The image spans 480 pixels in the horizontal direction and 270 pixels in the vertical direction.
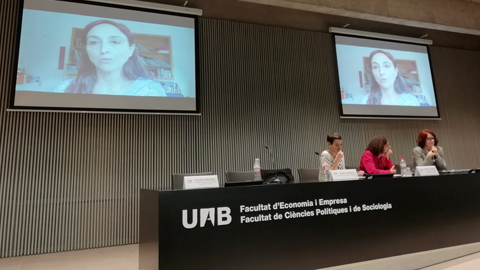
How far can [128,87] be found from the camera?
4.32 meters

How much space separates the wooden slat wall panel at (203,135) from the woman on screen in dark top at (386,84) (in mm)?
467

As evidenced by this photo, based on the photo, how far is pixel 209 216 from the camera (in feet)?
6.22

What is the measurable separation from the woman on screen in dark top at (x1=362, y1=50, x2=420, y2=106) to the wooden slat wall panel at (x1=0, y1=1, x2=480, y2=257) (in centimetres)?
47

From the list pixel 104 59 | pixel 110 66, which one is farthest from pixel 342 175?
pixel 104 59

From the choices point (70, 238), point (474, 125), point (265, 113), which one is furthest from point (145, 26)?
point (474, 125)

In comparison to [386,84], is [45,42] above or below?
above

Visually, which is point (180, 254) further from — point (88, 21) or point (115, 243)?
point (88, 21)

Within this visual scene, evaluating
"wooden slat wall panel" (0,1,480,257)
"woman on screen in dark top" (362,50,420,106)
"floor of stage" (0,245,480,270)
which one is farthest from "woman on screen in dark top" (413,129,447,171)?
"woman on screen in dark top" (362,50,420,106)

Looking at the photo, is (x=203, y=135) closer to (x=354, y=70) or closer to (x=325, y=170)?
(x=325, y=170)

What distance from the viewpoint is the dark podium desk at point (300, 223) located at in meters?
1.81

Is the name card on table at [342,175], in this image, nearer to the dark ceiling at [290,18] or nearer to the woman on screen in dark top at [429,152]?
the woman on screen in dark top at [429,152]

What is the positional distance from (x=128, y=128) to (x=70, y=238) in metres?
1.74

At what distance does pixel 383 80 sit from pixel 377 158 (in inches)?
129

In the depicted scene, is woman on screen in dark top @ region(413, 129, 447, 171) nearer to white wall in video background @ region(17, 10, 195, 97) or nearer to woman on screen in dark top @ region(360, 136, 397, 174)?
woman on screen in dark top @ region(360, 136, 397, 174)
